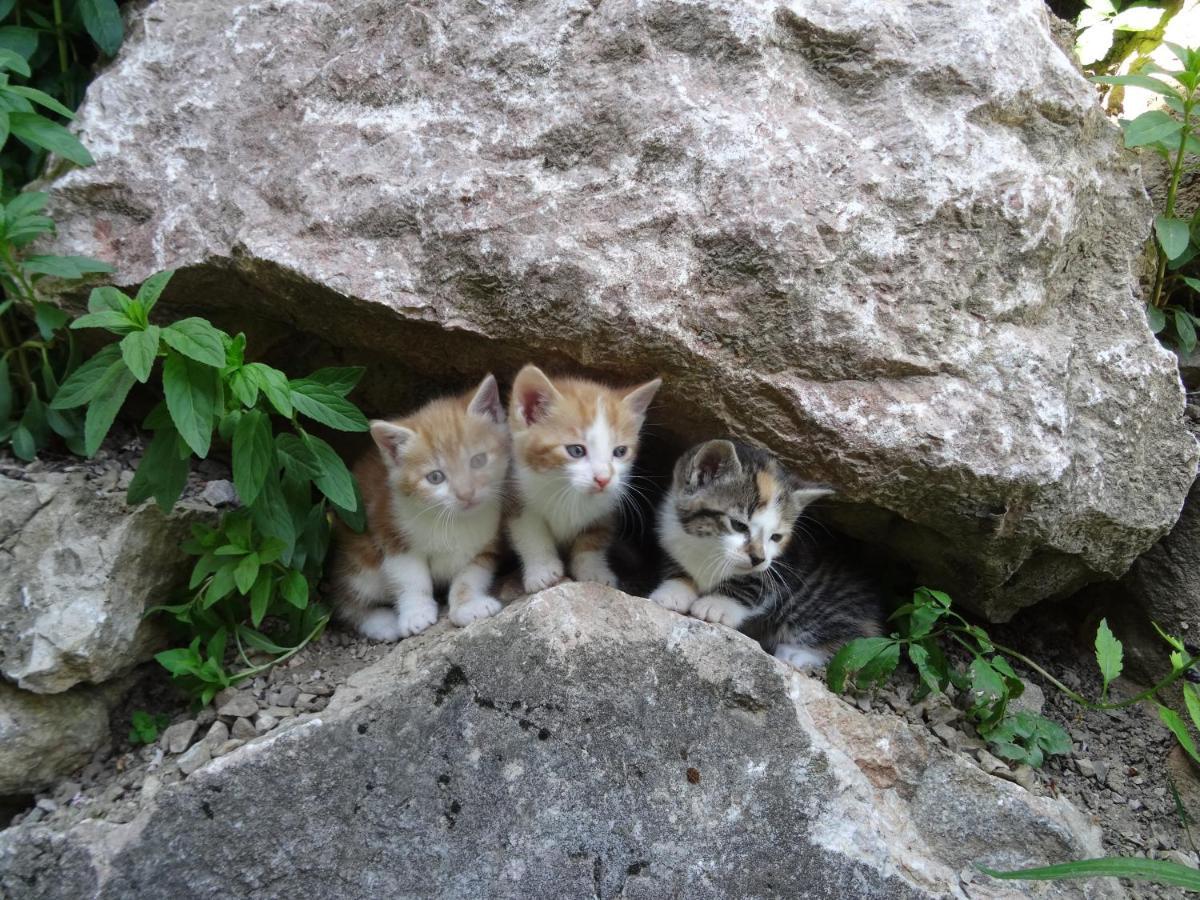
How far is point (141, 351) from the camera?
2078mm

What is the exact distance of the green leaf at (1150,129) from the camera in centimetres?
251

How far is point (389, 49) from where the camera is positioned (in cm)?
259

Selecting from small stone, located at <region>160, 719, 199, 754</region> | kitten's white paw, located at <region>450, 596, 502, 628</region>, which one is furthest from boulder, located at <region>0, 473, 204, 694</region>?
kitten's white paw, located at <region>450, 596, 502, 628</region>

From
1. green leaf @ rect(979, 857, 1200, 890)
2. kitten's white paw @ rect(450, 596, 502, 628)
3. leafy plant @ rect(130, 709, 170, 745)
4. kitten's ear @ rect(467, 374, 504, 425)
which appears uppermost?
kitten's ear @ rect(467, 374, 504, 425)

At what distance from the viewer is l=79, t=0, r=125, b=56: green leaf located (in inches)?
111

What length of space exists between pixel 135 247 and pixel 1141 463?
2.93m

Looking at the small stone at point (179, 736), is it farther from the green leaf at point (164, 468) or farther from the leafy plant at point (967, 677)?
the leafy plant at point (967, 677)

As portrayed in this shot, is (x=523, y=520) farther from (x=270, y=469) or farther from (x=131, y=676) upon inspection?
(x=131, y=676)

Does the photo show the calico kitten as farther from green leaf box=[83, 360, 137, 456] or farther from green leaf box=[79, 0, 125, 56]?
green leaf box=[79, 0, 125, 56]

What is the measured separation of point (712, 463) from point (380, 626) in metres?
1.14

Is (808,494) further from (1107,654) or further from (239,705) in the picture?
(239,705)

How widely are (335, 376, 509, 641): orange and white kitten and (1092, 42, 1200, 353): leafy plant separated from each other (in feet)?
6.64

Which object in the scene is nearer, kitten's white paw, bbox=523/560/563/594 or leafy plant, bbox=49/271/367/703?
leafy plant, bbox=49/271/367/703

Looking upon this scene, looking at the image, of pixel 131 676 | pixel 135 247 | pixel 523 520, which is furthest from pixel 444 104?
pixel 131 676
